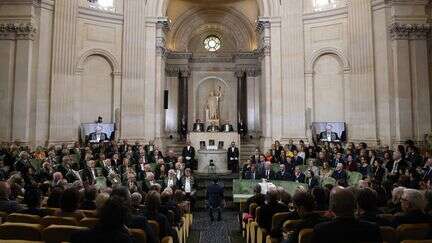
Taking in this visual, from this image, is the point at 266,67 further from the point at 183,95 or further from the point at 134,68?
the point at 183,95

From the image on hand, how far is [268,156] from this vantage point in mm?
16484

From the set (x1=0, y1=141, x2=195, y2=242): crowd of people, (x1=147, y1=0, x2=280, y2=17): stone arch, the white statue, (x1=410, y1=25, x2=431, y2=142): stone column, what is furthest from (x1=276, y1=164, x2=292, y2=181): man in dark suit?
the white statue

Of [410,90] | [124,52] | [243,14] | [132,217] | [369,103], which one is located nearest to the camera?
[132,217]

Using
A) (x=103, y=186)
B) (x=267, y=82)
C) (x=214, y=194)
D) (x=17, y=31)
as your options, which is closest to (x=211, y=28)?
(x=267, y=82)

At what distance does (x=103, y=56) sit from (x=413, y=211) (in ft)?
56.6

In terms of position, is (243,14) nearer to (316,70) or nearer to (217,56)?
(217,56)

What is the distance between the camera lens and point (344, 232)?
3113 millimetres

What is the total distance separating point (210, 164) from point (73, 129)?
6.71 metres

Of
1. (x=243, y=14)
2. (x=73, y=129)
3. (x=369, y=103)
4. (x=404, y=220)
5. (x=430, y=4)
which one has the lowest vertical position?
(x=404, y=220)

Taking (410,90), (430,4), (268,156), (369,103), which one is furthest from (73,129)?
(430,4)

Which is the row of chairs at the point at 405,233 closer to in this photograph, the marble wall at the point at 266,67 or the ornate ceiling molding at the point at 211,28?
the marble wall at the point at 266,67

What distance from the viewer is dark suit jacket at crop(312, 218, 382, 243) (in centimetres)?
311

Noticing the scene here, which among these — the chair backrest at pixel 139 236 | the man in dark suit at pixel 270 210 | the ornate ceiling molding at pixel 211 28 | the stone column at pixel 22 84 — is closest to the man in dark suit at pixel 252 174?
the man in dark suit at pixel 270 210

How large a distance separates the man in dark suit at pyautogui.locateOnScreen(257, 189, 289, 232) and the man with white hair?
197 cm
